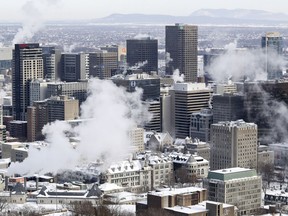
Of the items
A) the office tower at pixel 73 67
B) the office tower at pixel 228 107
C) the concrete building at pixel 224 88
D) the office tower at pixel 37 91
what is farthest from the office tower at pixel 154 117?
the office tower at pixel 73 67

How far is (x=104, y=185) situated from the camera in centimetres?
3475

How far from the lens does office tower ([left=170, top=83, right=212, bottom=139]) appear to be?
50.1 m

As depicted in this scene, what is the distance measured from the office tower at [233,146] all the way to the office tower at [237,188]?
5750 millimetres

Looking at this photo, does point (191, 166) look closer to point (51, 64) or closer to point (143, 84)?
point (143, 84)

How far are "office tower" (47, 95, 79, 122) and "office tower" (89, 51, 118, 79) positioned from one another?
15344 mm

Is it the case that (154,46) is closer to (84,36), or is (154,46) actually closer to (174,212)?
(174,212)

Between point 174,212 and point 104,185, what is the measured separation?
21.8 feet

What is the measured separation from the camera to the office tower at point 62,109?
49844mm

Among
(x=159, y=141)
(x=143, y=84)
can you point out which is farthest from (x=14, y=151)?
(x=143, y=84)

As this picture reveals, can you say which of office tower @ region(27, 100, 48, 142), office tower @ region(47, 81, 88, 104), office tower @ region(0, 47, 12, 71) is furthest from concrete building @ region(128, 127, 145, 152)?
office tower @ region(0, 47, 12, 71)

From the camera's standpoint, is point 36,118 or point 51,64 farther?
point 51,64

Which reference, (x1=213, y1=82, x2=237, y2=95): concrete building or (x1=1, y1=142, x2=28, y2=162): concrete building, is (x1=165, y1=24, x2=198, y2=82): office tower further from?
(x1=1, y1=142, x2=28, y2=162): concrete building

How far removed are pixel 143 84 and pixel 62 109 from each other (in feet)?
15.3

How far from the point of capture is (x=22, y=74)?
2228 inches
